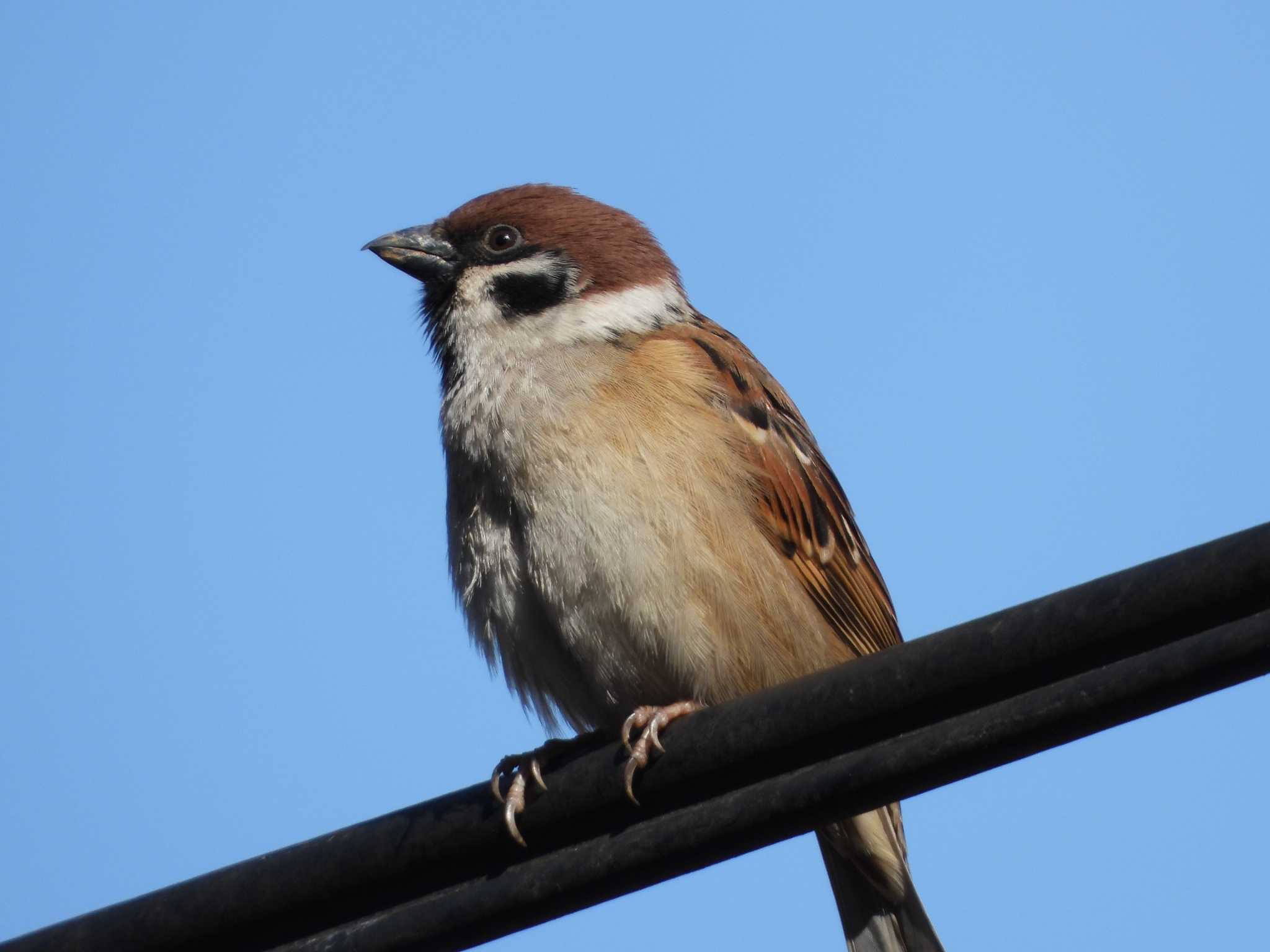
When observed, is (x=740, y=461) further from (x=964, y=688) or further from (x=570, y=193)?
(x=964, y=688)

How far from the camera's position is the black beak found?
5988 mm

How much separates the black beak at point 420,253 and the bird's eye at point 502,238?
5.2 inches

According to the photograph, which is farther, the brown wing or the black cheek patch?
the black cheek patch

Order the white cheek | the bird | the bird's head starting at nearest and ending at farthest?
the bird → the white cheek → the bird's head

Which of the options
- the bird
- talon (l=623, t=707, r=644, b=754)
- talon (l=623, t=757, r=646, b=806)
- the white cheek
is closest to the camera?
talon (l=623, t=757, r=646, b=806)

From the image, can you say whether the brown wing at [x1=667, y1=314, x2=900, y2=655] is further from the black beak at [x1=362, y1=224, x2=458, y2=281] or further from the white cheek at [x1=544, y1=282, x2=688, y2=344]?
the black beak at [x1=362, y1=224, x2=458, y2=281]

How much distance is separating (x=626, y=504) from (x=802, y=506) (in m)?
0.88

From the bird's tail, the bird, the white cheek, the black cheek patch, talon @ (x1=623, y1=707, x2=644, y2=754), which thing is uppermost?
the black cheek patch

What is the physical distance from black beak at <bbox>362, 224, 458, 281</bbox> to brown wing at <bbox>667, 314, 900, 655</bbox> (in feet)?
2.96

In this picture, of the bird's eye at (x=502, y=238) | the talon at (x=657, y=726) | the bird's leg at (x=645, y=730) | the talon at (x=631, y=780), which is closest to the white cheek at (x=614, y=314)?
the bird's eye at (x=502, y=238)

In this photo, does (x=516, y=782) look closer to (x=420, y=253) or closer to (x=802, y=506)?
(x=802, y=506)

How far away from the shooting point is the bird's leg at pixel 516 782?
3.33 m

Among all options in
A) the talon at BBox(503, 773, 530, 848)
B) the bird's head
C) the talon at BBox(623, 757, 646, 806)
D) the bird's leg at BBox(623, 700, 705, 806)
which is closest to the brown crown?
the bird's head

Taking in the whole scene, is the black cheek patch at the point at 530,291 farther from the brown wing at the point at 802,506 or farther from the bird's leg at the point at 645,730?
the bird's leg at the point at 645,730
